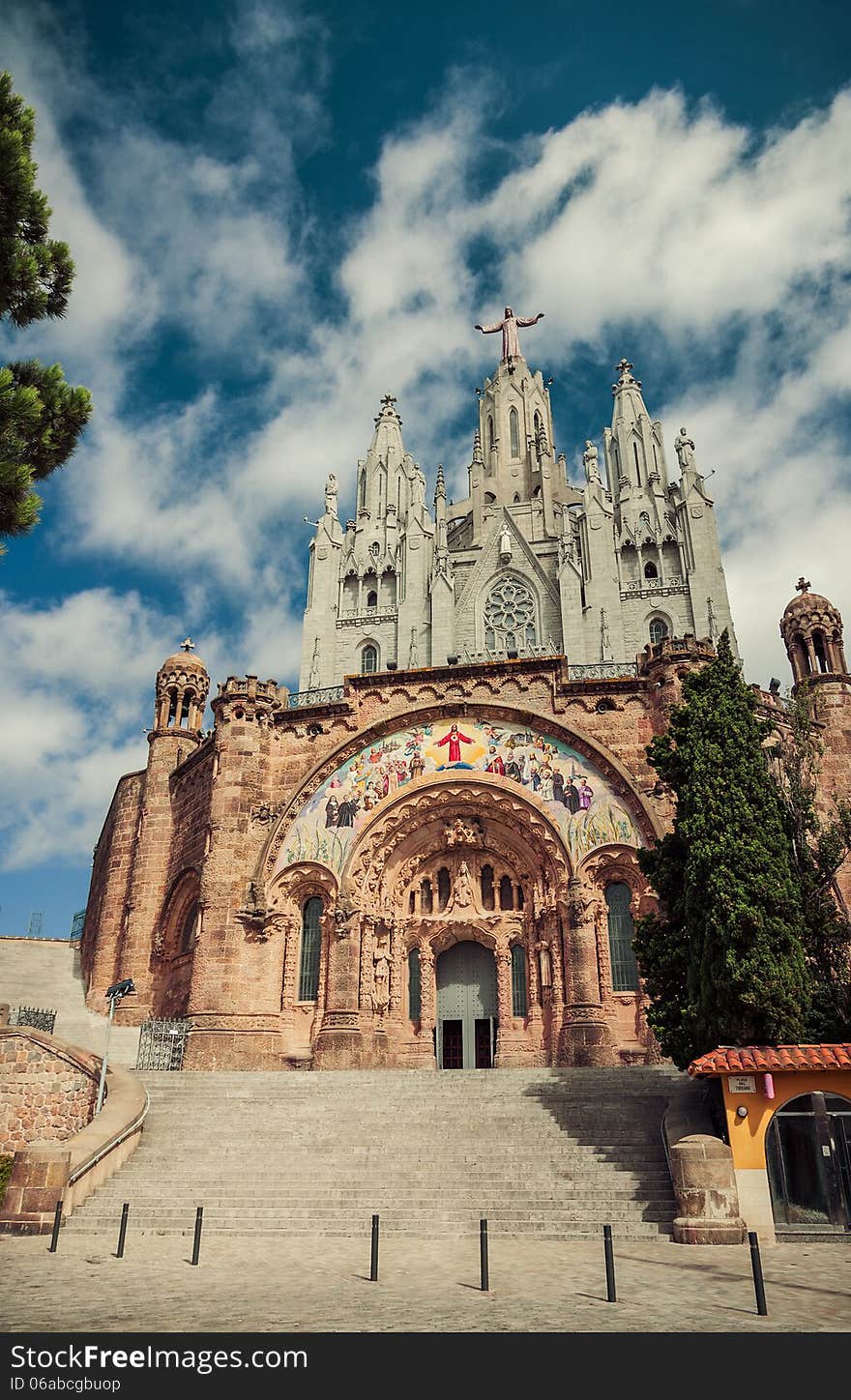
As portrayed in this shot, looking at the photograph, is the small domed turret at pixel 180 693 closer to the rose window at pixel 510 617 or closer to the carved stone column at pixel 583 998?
the carved stone column at pixel 583 998


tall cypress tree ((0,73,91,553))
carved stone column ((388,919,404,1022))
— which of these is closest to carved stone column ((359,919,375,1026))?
carved stone column ((388,919,404,1022))

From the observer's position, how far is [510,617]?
49.2m

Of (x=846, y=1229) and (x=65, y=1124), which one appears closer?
(x=846, y=1229)

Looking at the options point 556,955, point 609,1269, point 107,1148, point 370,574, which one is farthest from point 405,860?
point 370,574

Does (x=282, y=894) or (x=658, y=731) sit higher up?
(x=658, y=731)

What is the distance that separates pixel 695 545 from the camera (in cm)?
4694

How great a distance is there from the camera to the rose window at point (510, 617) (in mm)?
48188

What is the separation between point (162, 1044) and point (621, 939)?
1090cm

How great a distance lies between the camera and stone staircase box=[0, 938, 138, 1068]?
23.3 meters

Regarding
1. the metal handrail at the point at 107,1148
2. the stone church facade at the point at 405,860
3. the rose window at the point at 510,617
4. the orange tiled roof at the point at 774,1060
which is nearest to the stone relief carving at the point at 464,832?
the stone church facade at the point at 405,860

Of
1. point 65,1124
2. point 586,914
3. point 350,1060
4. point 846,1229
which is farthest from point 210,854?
point 846,1229

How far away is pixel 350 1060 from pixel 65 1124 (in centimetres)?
666

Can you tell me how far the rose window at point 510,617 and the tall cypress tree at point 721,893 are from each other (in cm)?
2997
